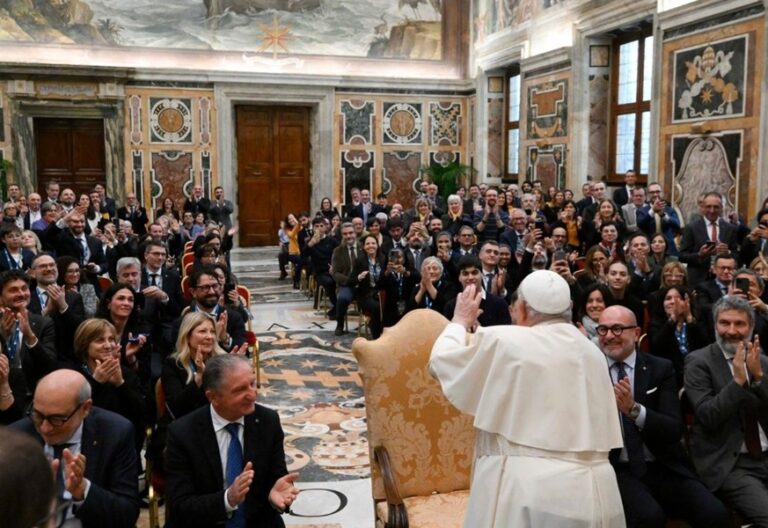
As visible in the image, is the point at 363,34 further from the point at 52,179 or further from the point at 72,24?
the point at 52,179

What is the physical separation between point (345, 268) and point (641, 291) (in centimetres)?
410

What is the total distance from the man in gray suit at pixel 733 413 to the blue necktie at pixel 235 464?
225cm

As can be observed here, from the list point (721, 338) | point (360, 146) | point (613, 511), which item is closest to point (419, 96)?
point (360, 146)

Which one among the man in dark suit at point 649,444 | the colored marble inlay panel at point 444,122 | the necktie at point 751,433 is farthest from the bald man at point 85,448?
the colored marble inlay panel at point 444,122

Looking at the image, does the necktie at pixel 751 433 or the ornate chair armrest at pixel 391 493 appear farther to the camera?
the necktie at pixel 751 433

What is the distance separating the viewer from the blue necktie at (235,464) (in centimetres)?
312

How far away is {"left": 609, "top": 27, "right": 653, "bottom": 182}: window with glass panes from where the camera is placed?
11.9m

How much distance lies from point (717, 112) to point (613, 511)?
8337mm

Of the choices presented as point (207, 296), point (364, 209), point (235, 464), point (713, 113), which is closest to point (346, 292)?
point (207, 296)

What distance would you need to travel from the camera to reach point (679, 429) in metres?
3.66

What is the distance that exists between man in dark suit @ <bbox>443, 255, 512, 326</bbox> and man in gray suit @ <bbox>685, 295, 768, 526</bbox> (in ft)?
7.92

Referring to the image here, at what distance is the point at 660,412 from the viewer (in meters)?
3.77

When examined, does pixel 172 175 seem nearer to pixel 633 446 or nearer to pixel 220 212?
pixel 220 212

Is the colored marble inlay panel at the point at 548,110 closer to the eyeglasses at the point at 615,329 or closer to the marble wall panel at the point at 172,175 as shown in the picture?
the marble wall panel at the point at 172,175
